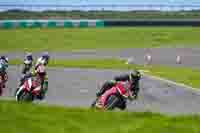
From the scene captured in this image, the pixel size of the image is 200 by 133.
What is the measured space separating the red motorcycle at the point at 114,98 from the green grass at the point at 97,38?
36.2 meters

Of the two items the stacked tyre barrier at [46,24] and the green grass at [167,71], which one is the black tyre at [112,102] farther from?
the stacked tyre barrier at [46,24]

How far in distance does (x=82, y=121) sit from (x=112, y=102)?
400 cm

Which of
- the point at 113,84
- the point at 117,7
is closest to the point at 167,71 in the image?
the point at 113,84

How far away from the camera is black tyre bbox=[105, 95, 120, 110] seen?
1095 centimetres

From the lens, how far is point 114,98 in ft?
36.9

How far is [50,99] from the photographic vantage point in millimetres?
19234

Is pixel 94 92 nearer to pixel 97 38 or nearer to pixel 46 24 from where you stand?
pixel 97 38

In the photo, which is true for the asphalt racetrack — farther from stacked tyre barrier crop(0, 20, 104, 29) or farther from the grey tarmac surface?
stacked tyre barrier crop(0, 20, 104, 29)

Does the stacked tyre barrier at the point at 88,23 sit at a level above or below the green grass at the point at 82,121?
below

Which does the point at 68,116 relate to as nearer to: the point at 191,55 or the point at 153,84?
the point at 153,84

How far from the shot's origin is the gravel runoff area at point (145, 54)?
121ft

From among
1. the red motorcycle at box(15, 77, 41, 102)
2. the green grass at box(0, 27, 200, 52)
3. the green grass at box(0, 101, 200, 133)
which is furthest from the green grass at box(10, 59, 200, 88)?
the green grass at box(0, 101, 200, 133)

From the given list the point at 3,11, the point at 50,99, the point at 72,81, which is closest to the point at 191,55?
the point at 72,81

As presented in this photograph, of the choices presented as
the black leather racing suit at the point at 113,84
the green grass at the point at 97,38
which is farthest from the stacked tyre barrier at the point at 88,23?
the black leather racing suit at the point at 113,84
